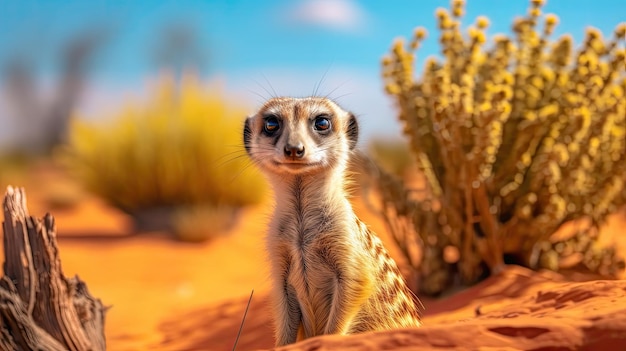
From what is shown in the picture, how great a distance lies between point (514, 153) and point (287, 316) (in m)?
2.25

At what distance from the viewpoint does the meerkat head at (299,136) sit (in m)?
3.02

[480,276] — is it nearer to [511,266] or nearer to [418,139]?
[511,266]

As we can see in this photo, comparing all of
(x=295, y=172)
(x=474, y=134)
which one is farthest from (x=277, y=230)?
(x=474, y=134)

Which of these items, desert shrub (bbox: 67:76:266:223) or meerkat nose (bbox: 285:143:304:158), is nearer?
meerkat nose (bbox: 285:143:304:158)

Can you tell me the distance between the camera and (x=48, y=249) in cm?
313

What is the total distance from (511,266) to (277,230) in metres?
2.39

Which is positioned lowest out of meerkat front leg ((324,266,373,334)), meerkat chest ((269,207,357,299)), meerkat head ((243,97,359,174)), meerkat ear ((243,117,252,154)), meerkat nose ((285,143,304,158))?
meerkat front leg ((324,266,373,334))

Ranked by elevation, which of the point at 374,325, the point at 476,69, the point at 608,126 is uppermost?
the point at 476,69

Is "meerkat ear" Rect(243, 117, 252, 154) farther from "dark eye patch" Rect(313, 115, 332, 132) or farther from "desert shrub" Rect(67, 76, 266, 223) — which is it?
"desert shrub" Rect(67, 76, 266, 223)

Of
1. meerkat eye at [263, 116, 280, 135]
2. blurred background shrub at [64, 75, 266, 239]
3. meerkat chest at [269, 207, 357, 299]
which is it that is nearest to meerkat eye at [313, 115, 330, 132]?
meerkat eye at [263, 116, 280, 135]

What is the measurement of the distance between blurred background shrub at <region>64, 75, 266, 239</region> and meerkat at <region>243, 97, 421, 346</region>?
5.89 metres

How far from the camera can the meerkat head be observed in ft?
9.90

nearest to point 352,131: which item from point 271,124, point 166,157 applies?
point 271,124

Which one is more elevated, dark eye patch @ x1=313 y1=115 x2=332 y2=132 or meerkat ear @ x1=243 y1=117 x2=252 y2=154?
meerkat ear @ x1=243 y1=117 x2=252 y2=154
